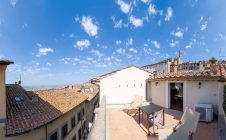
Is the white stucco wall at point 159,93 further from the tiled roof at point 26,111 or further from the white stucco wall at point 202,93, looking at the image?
the tiled roof at point 26,111

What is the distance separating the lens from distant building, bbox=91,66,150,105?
13.6 m

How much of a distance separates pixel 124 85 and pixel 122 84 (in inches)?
7.2

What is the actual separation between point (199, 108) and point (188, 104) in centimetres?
150

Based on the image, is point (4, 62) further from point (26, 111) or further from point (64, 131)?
point (64, 131)

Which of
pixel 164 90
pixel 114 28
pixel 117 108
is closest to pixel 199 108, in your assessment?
pixel 164 90

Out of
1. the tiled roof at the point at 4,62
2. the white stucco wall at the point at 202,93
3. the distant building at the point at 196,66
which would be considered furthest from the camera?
the distant building at the point at 196,66

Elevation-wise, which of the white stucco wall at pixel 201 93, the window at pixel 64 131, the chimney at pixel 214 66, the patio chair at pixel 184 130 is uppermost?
the chimney at pixel 214 66

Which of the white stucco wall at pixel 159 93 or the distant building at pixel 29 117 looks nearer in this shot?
the distant building at pixel 29 117

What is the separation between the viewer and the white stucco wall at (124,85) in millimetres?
13656

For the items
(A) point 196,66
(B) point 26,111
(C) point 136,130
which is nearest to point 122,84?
(A) point 196,66

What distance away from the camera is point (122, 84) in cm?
1423

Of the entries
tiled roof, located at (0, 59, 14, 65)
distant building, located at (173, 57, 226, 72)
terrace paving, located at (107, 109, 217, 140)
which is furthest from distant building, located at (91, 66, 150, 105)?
tiled roof, located at (0, 59, 14, 65)

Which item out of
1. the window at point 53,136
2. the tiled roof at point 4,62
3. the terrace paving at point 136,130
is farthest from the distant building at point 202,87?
the tiled roof at point 4,62

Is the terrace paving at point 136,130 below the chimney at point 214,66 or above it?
below
